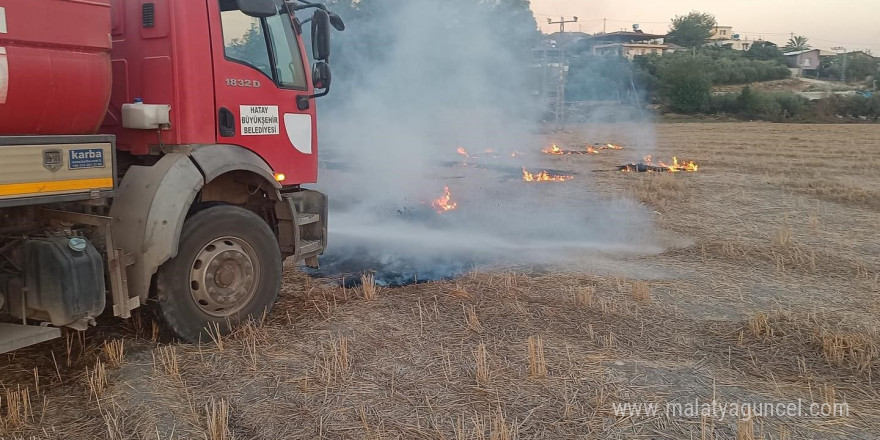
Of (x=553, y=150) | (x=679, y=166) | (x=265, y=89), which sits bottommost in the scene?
(x=679, y=166)

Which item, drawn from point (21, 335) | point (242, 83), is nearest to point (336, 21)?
point (242, 83)

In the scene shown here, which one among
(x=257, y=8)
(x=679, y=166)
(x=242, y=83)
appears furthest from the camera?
(x=679, y=166)

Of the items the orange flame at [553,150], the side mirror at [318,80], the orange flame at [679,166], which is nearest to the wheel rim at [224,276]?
the side mirror at [318,80]

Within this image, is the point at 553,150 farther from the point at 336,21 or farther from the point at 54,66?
the point at 54,66

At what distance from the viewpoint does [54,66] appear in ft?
12.4

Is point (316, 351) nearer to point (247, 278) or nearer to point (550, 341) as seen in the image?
point (247, 278)

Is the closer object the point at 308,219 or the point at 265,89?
the point at 265,89

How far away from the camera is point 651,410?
3.87 meters

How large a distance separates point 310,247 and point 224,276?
3.30 feet

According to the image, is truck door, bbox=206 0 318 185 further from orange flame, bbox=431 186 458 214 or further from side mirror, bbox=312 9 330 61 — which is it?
orange flame, bbox=431 186 458 214

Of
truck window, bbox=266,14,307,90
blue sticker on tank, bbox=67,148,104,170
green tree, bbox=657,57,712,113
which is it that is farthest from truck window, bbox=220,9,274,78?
green tree, bbox=657,57,712,113

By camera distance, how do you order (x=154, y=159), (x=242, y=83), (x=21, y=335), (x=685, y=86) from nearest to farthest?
(x=21, y=335) < (x=154, y=159) < (x=242, y=83) < (x=685, y=86)

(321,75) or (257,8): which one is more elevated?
(257,8)

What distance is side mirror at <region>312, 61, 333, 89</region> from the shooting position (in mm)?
5625
